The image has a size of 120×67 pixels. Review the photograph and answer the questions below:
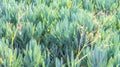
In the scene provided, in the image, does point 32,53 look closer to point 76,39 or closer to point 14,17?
point 76,39

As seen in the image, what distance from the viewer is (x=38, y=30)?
206 cm

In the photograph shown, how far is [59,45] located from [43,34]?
24 centimetres

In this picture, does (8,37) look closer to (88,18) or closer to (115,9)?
(88,18)

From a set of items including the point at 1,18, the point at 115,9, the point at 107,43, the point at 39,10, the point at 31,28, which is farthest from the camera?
the point at 115,9

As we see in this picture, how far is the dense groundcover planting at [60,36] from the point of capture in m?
1.55

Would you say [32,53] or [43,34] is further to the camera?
[43,34]

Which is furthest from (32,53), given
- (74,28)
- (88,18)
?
(88,18)

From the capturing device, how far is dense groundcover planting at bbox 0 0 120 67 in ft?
5.07

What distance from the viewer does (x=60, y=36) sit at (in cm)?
196

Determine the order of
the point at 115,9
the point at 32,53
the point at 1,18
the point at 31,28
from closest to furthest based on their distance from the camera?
1. the point at 32,53
2. the point at 31,28
3. the point at 1,18
4. the point at 115,9

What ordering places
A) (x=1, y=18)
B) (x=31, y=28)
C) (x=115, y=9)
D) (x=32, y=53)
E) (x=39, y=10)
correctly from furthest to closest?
(x=115, y=9) → (x=39, y=10) → (x=1, y=18) → (x=31, y=28) → (x=32, y=53)

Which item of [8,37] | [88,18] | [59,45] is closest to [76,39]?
[59,45]

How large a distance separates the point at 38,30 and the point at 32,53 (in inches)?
19.5

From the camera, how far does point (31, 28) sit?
203 cm
